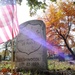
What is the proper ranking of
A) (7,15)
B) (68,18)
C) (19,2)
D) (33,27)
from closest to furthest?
(7,15), (19,2), (33,27), (68,18)

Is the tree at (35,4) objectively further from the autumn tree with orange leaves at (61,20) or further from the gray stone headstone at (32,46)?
the autumn tree with orange leaves at (61,20)

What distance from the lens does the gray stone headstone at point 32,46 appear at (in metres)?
11.2

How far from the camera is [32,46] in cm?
1152

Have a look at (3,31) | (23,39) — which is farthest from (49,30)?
(3,31)

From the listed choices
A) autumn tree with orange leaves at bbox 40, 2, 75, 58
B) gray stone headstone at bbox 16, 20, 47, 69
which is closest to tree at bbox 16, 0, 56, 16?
gray stone headstone at bbox 16, 20, 47, 69

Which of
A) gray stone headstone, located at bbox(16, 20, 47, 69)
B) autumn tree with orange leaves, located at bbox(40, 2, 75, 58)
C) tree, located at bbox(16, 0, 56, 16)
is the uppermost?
autumn tree with orange leaves, located at bbox(40, 2, 75, 58)

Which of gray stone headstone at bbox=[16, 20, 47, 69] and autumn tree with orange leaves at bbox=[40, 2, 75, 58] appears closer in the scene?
gray stone headstone at bbox=[16, 20, 47, 69]

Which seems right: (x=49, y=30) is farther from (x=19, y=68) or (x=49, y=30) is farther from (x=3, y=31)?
(x=3, y=31)

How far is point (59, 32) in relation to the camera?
3391 centimetres

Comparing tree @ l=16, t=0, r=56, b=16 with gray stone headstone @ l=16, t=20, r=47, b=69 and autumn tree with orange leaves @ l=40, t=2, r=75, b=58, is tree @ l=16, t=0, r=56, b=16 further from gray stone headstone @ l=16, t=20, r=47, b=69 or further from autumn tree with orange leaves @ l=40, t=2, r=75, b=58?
autumn tree with orange leaves @ l=40, t=2, r=75, b=58

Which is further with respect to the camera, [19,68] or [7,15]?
[19,68]

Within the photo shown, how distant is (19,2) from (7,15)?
3821mm

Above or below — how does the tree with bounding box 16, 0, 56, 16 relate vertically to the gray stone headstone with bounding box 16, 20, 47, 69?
above

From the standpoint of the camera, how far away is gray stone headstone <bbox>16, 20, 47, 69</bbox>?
36.8 feet
